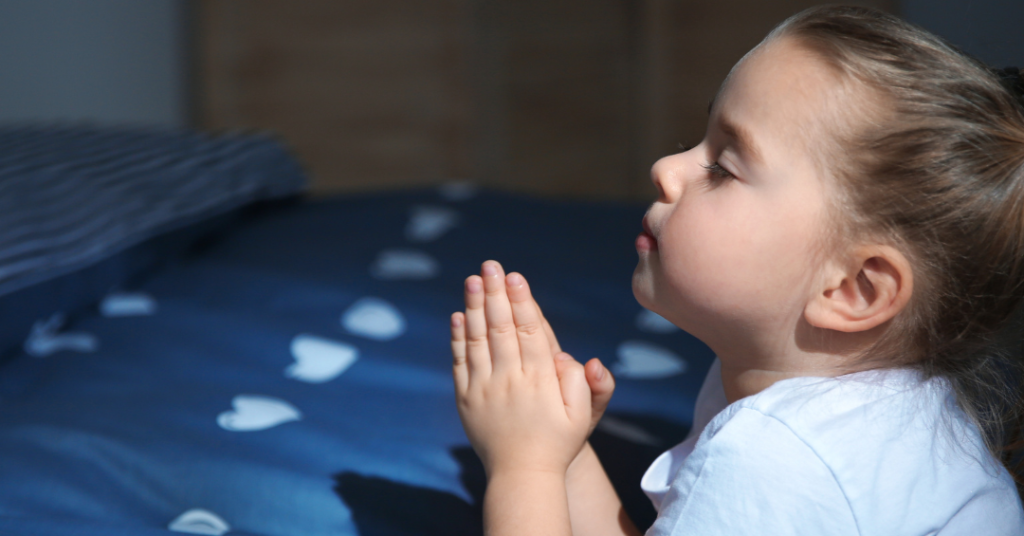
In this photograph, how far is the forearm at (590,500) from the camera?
0.64 meters

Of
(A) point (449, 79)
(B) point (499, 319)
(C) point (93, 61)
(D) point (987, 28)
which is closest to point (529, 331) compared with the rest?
(B) point (499, 319)

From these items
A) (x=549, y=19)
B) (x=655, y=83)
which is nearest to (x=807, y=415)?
(x=655, y=83)

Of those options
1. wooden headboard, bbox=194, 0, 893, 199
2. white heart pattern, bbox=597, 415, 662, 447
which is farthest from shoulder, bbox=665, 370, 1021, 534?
wooden headboard, bbox=194, 0, 893, 199

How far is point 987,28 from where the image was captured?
0.77m

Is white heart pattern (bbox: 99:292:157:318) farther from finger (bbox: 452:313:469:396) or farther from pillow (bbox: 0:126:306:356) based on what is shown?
finger (bbox: 452:313:469:396)

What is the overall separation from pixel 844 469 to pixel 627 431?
0.30m

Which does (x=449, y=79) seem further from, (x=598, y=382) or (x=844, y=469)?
(x=844, y=469)

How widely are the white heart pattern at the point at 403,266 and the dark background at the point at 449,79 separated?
Answer: 1309 millimetres

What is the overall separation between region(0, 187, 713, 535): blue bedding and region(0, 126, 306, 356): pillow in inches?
1.9

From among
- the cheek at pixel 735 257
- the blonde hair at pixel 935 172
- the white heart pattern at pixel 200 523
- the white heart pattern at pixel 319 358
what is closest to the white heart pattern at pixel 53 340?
the white heart pattern at pixel 319 358

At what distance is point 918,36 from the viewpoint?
540 millimetres

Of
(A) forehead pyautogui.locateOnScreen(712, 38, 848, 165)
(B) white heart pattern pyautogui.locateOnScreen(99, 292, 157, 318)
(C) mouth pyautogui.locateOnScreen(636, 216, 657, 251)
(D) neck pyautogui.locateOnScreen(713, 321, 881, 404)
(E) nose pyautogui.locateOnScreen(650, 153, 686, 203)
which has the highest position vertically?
(A) forehead pyautogui.locateOnScreen(712, 38, 848, 165)

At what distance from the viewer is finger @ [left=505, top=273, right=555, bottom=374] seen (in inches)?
23.9

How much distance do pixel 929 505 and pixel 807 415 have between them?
10 cm
